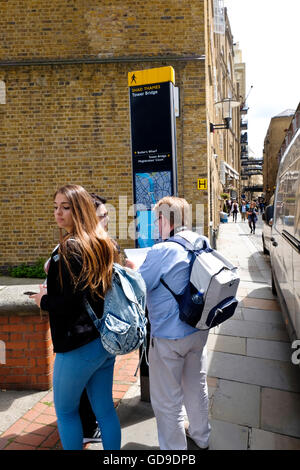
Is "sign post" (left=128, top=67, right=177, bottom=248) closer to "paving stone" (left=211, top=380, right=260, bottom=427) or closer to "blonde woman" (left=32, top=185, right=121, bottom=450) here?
"paving stone" (left=211, top=380, right=260, bottom=427)

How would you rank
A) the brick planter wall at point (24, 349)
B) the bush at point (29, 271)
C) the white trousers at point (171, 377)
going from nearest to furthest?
the white trousers at point (171, 377), the brick planter wall at point (24, 349), the bush at point (29, 271)

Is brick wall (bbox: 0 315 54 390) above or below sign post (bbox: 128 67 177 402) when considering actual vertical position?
below

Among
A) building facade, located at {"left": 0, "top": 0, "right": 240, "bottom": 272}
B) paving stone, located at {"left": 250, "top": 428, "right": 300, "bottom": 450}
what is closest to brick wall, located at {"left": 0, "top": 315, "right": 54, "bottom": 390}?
paving stone, located at {"left": 250, "top": 428, "right": 300, "bottom": 450}

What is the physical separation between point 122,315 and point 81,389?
0.49m

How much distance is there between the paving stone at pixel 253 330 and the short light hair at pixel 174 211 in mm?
3012

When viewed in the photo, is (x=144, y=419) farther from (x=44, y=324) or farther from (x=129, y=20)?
(x=129, y=20)

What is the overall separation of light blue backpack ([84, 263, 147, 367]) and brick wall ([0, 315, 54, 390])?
146 centimetres

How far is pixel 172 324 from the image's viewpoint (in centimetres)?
229

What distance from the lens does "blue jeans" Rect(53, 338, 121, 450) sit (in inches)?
76.1

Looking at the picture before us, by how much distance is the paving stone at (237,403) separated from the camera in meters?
3.01

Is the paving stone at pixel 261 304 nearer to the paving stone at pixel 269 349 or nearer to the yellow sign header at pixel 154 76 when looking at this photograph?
the paving stone at pixel 269 349

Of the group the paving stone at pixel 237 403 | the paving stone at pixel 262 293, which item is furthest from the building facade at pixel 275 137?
the paving stone at pixel 237 403

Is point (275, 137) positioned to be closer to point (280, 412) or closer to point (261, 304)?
point (261, 304)

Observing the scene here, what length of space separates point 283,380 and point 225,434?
1198 millimetres
